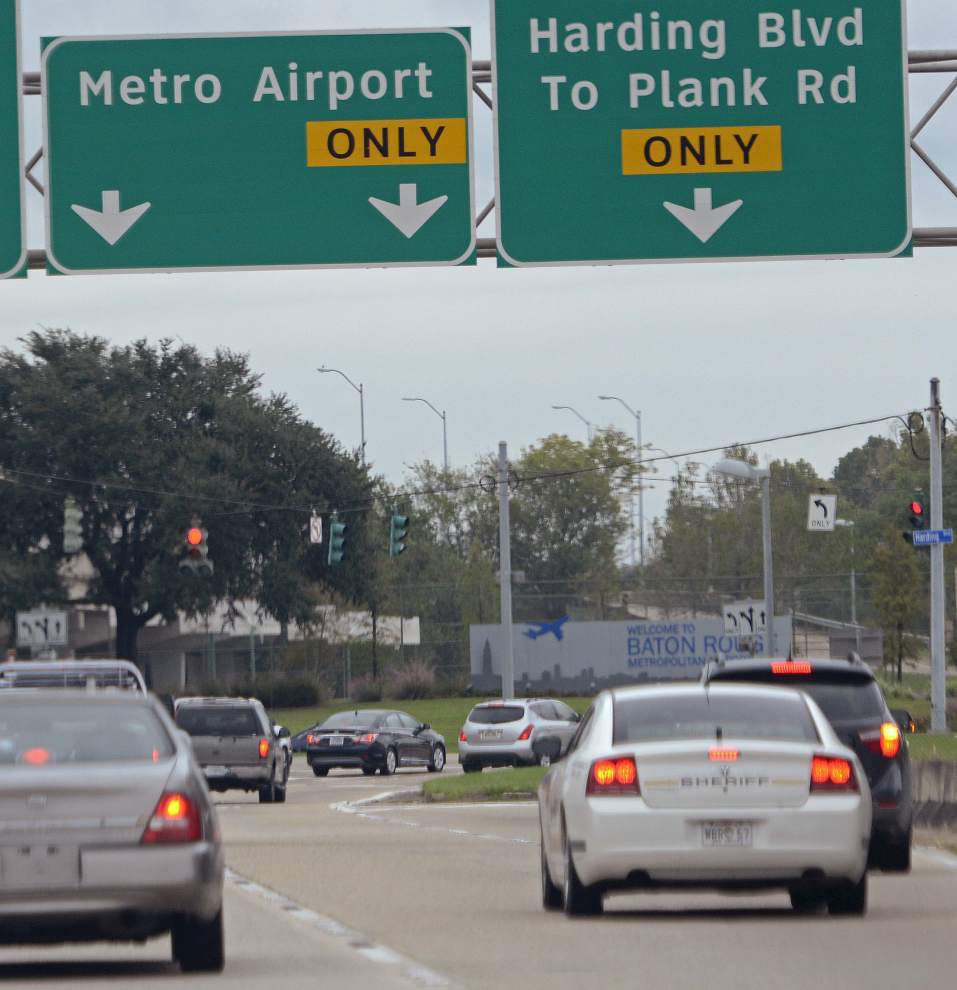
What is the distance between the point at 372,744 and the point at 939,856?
2506cm

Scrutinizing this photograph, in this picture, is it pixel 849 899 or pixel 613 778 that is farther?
pixel 849 899

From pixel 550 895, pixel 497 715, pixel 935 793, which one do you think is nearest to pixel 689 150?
pixel 550 895

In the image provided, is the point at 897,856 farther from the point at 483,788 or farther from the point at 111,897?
the point at 483,788

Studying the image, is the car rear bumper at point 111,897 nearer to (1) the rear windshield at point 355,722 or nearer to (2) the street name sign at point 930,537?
(2) the street name sign at point 930,537

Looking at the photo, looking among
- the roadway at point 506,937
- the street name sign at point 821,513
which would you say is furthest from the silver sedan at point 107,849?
the street name sign at point 821,513

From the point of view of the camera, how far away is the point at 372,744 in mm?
43125

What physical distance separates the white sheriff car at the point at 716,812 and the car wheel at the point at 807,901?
1.06ft

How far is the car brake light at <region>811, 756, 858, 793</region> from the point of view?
1291 centimetres

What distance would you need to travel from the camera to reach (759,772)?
12.8 meters

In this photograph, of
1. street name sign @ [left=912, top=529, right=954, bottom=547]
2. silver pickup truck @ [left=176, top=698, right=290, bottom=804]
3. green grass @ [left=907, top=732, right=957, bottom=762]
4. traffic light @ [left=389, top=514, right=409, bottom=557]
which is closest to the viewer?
green grass @ [left=907, top=732, right=957, bottom=762]

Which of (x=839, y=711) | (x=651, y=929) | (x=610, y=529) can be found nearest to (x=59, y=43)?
(x=839, y=711)

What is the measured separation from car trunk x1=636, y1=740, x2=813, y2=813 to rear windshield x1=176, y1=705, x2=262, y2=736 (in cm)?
2175

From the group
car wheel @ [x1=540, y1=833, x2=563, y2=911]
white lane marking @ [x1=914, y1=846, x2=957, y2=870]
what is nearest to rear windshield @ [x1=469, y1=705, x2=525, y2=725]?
white lane marking @ [x1=914, y1=846, x2=957, y2=870]

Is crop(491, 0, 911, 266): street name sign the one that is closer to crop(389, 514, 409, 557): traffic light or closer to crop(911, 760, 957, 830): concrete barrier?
crop(911, 760, 957, 830): concrete barrier
